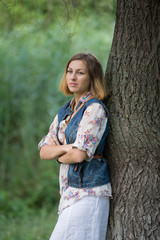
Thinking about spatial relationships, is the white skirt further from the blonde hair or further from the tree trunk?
the blonde hair

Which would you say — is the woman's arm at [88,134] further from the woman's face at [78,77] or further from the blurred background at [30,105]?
the blurred background at [30,105]

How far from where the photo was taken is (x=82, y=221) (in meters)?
2.42

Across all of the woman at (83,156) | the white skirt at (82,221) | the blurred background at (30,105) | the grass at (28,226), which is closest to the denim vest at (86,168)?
the woman at (83,156)

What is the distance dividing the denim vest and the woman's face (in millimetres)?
117

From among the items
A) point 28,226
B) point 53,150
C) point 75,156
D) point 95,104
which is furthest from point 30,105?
point 75,156

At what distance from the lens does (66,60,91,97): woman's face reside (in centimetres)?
259

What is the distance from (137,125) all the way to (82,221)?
0.75 metres

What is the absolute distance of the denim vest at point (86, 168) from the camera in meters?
2.46

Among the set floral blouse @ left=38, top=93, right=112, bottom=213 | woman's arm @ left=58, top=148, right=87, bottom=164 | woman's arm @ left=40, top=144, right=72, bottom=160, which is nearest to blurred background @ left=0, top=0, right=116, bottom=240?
woman's arm @ left=40, top=144, right=72, bottom=160

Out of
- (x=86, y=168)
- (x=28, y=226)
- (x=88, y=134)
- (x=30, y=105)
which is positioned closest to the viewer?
(x=88, y=134)

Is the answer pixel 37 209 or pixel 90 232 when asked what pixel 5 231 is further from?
pixel 90 232

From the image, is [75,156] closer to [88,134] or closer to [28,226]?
[88,134]

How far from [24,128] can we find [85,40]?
1.91m

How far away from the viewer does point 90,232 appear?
8.02 ft
